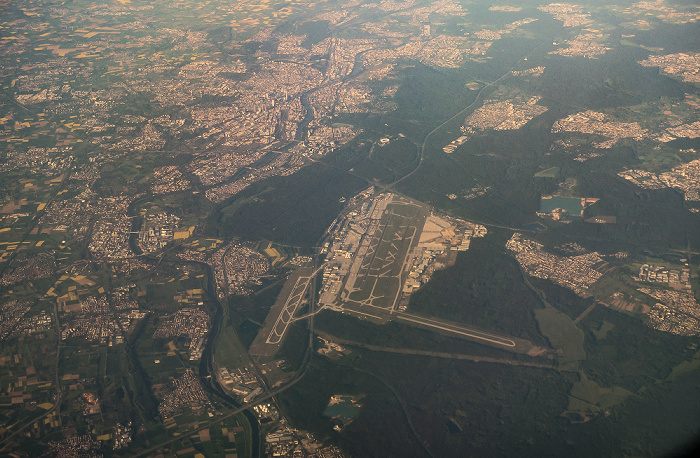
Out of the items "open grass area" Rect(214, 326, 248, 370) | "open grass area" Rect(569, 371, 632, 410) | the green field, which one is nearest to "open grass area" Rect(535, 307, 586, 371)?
"open grass area" Rect(569, 371, 632, 410)

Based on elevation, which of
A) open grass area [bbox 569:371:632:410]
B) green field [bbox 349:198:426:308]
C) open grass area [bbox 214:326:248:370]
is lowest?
open grass area [bbox 214:326:248:370]

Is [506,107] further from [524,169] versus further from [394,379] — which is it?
[394,379]

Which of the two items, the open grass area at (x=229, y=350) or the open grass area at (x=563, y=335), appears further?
the open grass area at (x=229, y=350)

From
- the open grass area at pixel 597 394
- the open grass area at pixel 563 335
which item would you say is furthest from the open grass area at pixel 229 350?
the open grass area at pixel 597 394

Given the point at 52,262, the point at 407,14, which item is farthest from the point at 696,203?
the point at 407,14

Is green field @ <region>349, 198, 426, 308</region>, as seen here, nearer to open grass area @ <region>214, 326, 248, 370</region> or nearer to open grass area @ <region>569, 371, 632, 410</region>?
open grass area @ <region>214, 326, 248, 370</region>

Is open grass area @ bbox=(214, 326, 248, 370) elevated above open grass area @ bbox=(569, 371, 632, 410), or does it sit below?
below

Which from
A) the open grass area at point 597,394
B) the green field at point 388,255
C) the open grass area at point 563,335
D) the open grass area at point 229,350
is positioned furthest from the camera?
the green field at point 388,255

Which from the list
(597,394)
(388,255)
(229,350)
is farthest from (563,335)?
(229,350)

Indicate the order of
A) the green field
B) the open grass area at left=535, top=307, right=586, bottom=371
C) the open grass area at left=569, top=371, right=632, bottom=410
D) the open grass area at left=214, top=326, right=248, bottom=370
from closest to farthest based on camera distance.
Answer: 1. the open grass area at left=569, top=371, right=632, bottom=410
2. the open grass area at left=535, top=307, right=586, bottom=371
3. the open grass area at left=214, top=326, right=248, bottom=370
4. the green field

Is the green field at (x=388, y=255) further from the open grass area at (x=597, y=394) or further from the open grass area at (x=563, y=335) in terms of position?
the open grass area at (x=597, y=394)

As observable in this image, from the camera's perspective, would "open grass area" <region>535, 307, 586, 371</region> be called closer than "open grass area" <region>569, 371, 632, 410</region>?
No
